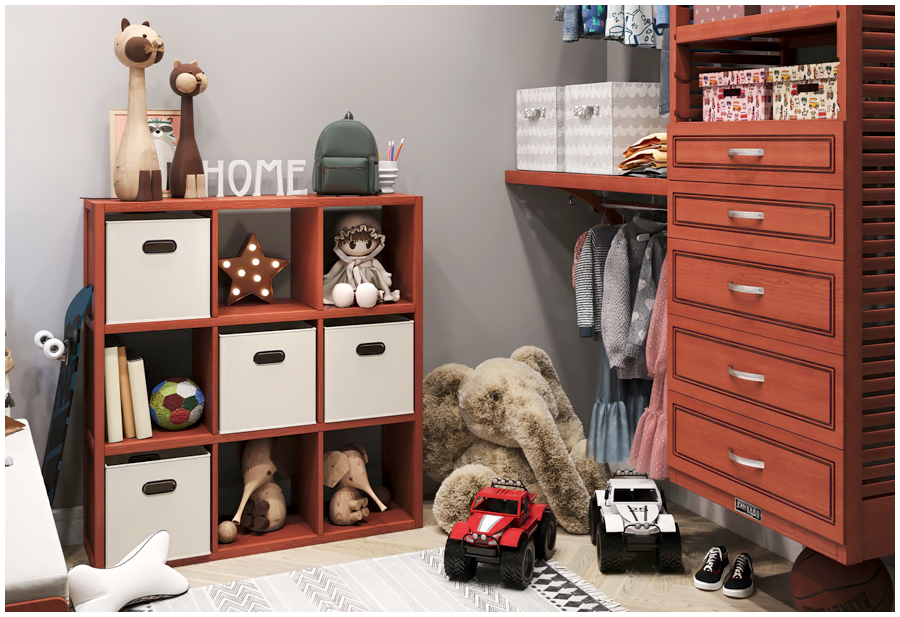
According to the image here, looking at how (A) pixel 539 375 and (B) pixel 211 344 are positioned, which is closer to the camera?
(B) pixel 211 344

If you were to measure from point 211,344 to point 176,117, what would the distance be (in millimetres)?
734

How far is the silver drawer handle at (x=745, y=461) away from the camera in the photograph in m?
2.13

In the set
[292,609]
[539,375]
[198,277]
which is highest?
[198,277]

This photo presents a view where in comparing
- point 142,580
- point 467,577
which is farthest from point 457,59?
point 142,580

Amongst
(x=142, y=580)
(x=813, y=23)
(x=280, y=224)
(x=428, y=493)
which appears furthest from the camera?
(x=428, y=493)

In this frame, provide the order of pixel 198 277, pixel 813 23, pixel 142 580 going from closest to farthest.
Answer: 1. pixel 813 23
2. pixel 142 580
3. pixel 198 277

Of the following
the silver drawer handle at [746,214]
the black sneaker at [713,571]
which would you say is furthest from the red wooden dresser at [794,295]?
the black sneaker at [713,571]

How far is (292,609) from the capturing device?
7.87ft

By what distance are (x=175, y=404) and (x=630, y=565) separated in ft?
4.76

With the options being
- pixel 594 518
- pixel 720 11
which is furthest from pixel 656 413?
pixel 720 11

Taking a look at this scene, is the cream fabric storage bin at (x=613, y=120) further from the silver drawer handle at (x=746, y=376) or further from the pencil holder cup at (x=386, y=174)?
the silver drawer handle at (x=746, y=376)

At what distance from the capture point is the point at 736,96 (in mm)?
2209

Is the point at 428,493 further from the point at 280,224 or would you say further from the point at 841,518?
the point at 841,518

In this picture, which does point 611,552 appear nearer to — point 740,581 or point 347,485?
point 740,581
